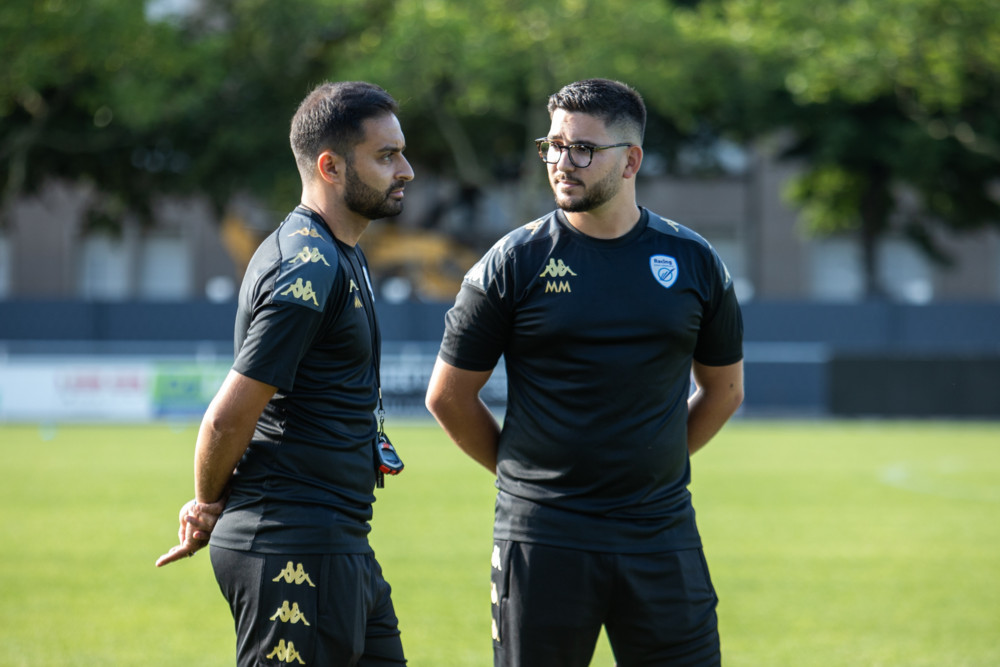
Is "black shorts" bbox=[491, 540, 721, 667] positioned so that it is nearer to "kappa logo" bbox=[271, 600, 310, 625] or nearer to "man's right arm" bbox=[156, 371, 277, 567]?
"kappa logo" bbox=[271, 600, 310, 625]

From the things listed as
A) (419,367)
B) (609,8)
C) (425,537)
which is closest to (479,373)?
(425,537)

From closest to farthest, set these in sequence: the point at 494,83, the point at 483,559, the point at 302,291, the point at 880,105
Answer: the point at 302,291, the point at 483,559, the point at 494,83, the point at 880,105

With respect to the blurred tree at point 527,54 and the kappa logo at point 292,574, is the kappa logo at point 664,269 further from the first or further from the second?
the blurred tree at point 527,54

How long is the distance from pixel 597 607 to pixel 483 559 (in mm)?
6203

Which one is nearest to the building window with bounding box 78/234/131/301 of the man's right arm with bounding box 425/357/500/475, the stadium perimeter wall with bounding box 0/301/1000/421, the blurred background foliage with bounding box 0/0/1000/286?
the blurred background foliage with bounding box 0/0/1000/286

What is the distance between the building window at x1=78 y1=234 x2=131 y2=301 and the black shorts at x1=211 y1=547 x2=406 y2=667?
42.5 metres

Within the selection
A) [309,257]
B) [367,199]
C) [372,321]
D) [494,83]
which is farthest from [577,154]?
[494,83]

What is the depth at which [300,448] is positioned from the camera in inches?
136

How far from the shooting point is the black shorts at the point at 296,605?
3432 millimetres

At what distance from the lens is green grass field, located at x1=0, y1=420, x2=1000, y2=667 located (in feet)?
23.3

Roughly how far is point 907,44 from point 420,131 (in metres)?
13.6

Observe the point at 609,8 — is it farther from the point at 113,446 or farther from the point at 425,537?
the point at 425,537

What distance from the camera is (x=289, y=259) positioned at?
342cm

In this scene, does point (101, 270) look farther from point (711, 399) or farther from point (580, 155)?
point (580, 155)
